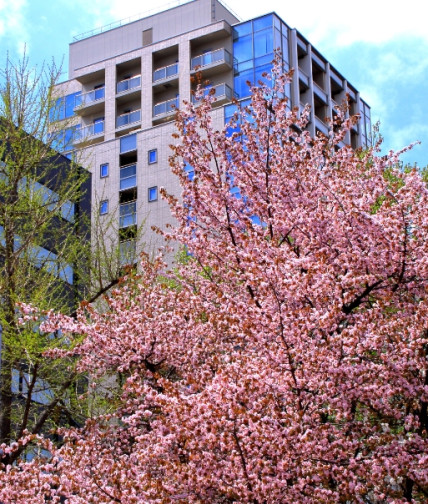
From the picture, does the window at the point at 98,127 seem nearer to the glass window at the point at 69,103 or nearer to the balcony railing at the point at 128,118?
the balcony railing at the point at 128,118

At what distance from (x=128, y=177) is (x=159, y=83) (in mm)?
7102

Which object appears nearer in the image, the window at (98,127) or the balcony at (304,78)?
the balcony at (304,78)

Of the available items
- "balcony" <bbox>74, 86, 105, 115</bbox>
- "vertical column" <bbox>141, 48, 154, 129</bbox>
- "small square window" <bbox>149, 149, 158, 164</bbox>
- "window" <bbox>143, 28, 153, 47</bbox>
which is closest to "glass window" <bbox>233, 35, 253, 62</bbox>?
"vertical column" <bbox>141, 48, 154, 129</bbox>

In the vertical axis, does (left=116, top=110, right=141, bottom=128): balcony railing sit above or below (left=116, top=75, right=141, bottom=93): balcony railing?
below

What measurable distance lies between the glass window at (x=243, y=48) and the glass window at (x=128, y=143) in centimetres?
830

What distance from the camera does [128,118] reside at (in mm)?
53094

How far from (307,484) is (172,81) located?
44.8m

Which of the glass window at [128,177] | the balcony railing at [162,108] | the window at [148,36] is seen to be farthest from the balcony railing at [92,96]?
the glass window at [128,177]

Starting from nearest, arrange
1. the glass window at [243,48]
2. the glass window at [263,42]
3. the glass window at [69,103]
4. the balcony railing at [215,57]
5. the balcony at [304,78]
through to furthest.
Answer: the glass window at [263,42] < the glass window at [243,48] < the balcony railing at [215,57] < the balcony at [304,78] < the glass window at [69,103]

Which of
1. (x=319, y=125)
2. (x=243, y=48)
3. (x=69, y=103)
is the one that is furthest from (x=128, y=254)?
(x=69, y=103)

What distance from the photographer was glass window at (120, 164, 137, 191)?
4925 centimetres

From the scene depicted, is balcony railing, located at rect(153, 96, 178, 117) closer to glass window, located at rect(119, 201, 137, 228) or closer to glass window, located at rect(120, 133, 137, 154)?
glass window, located at rect(120, 133, 137, 154)

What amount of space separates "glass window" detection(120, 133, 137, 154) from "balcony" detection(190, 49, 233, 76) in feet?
19.0

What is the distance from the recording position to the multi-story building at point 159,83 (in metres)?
48.2
